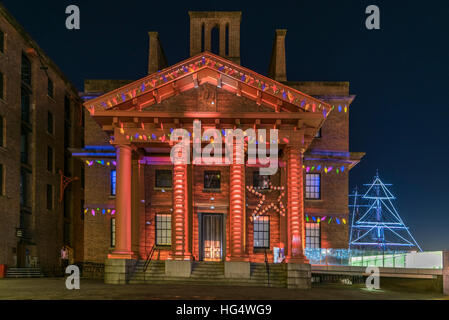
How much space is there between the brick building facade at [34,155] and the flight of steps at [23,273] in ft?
3.18

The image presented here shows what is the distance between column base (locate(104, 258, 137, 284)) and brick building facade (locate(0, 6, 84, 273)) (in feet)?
38.9

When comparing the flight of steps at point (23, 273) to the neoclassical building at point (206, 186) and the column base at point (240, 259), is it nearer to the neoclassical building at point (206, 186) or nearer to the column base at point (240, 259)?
the neoclassical building at point (206, 186)

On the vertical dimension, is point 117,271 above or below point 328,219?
below

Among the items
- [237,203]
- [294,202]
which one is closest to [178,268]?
[237,203]

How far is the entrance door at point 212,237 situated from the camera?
28.7 meters

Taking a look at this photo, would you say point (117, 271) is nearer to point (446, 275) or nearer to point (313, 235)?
point (313, 235)

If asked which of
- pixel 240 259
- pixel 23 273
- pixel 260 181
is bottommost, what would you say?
pixel 23 273

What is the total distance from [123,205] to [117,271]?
3.11 metres

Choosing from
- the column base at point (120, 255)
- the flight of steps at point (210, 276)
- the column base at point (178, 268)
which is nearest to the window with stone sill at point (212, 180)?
the flight of steps at point (210, 276)

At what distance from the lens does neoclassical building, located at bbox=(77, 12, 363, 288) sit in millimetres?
22844

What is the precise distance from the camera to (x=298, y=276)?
72.0 ft

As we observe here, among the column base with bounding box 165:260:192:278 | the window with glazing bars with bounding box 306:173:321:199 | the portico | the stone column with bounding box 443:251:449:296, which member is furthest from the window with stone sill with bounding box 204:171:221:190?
the stone column with bounding box 443:251:449:296

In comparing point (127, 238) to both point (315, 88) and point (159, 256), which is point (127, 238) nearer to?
point (159, 256)

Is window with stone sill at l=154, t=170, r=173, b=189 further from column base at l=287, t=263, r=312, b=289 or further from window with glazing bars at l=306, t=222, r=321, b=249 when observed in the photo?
column base at l=287, t=263, r=312, b=289
